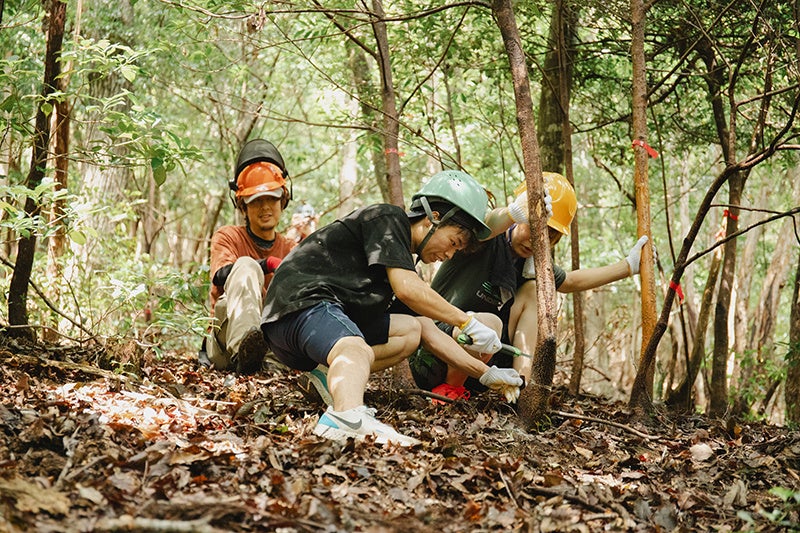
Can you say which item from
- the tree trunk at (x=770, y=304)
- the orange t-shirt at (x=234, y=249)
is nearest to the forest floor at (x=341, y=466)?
the orange t-shirt at (x=234, y=249)

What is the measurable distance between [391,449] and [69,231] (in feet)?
8.32

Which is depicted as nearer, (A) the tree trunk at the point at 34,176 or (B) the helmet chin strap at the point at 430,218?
(B) the helmet chin strap at the point at 430,218

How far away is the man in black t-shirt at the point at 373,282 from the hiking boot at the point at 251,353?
95 centimetres

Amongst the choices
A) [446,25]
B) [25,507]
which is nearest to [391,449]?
[25,507]

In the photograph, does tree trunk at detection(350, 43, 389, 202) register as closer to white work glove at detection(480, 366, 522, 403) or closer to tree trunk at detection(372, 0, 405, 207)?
tree trunk at detection(372, 0, 405, 207)

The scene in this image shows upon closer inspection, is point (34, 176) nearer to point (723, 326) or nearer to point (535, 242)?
point (535, 242)

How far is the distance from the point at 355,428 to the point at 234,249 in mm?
2950

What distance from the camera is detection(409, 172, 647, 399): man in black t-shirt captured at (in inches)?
203

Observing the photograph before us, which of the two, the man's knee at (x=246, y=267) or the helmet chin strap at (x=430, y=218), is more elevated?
the helmet chin strap at (x=430, y=218)

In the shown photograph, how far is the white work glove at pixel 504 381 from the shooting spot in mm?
4688

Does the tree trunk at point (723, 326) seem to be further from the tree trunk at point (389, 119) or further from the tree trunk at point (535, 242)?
the tree trunk at point (389, 119)

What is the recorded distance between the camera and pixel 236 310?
5.60 m

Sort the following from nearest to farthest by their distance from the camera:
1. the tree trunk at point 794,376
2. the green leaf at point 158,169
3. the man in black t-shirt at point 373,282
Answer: the man in black t-shirt at point 373,282, the green leaf at point 158,169, the tree trunk at point 794,376

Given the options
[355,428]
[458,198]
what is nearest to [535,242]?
[458,198]
